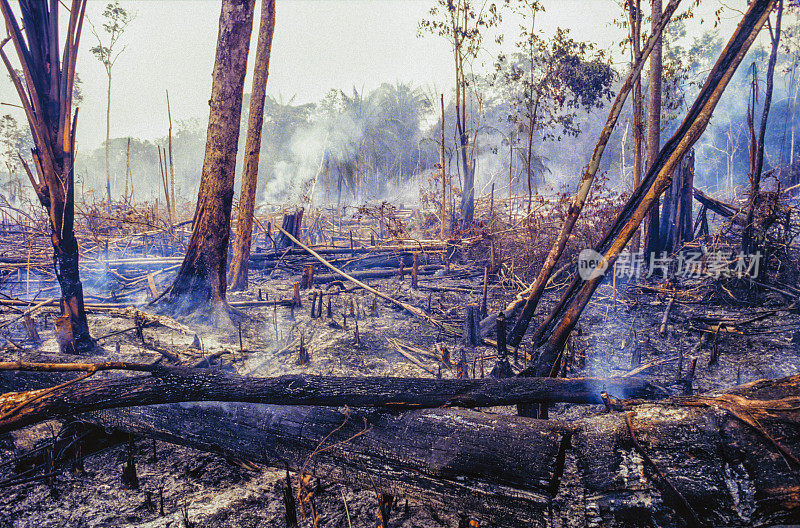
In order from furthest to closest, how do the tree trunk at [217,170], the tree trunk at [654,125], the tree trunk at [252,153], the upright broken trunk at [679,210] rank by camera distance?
the upright broken trunk at [679,210] < the tree trunk at [654,125] < the tree trunk at [252,153] < the tree trunk at [217,170]

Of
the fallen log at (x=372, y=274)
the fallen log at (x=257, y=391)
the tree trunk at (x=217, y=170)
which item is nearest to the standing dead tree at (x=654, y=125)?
the fallen log at (x=372, y=274)

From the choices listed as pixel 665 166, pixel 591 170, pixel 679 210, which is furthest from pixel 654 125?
pixel 665 166

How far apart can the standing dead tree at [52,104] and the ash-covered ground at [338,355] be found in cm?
95

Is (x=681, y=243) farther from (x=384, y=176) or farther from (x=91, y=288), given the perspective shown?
(x=384, y=176)

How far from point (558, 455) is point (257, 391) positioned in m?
1.45

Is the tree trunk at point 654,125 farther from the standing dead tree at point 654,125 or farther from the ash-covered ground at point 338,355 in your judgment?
the ash-covered ground at point 338,355

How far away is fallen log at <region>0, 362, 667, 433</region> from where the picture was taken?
1884 millimetres

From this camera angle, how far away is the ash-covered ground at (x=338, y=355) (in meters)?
1.91

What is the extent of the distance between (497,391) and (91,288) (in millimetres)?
7226

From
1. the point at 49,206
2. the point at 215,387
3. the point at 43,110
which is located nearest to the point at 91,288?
the point at 49,206

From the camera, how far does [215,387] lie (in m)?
2.02

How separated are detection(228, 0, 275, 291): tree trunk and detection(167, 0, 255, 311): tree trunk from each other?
41.4 inches

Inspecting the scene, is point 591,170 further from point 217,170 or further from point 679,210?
point 679,210

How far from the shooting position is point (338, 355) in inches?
168
